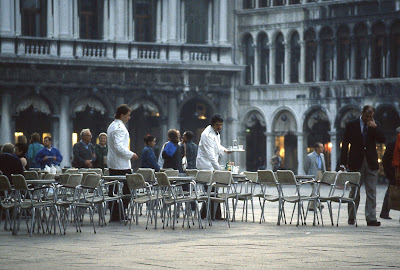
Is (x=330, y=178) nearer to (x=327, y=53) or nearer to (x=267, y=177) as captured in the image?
(x=267, y=177)

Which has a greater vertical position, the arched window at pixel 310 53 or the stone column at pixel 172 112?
the arched window at pixel 310 53

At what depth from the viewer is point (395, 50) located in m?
39.3

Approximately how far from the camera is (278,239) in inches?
569

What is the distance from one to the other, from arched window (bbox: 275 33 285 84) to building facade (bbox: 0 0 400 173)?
0.04m

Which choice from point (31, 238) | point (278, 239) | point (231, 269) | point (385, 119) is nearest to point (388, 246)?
point (278, 239)

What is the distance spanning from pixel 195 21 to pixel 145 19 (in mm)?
2263

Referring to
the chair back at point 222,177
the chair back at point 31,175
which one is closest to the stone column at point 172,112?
the chair back at point 31,175

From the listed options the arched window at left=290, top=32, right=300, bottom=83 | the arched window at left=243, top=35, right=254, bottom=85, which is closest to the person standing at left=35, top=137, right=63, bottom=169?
the arched window at left=290, top=32, right=300, bottom=83

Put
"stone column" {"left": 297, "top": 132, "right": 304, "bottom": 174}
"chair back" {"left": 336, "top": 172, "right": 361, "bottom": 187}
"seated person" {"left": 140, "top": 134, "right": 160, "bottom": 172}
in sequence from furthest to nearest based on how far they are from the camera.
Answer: "stone column" {"left": 297, "top": 132, "right": 304, "bottom": 174}
"seated person" {"left": 140, "top": 134, "right": 160, "bottom": 172}
"chair back" {"left": 336, "top": 172, "right": 361, "bottom": 187}

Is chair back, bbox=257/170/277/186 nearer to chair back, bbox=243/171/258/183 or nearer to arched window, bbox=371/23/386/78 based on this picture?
chair back, bbox=243/171/258/183

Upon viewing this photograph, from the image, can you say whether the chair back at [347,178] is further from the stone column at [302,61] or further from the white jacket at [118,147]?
the stone column at [302,61]

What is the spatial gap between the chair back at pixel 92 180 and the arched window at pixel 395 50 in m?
25.7

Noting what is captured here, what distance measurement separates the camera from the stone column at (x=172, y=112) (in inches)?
1682

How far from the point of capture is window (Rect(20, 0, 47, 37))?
40750 millimetres
